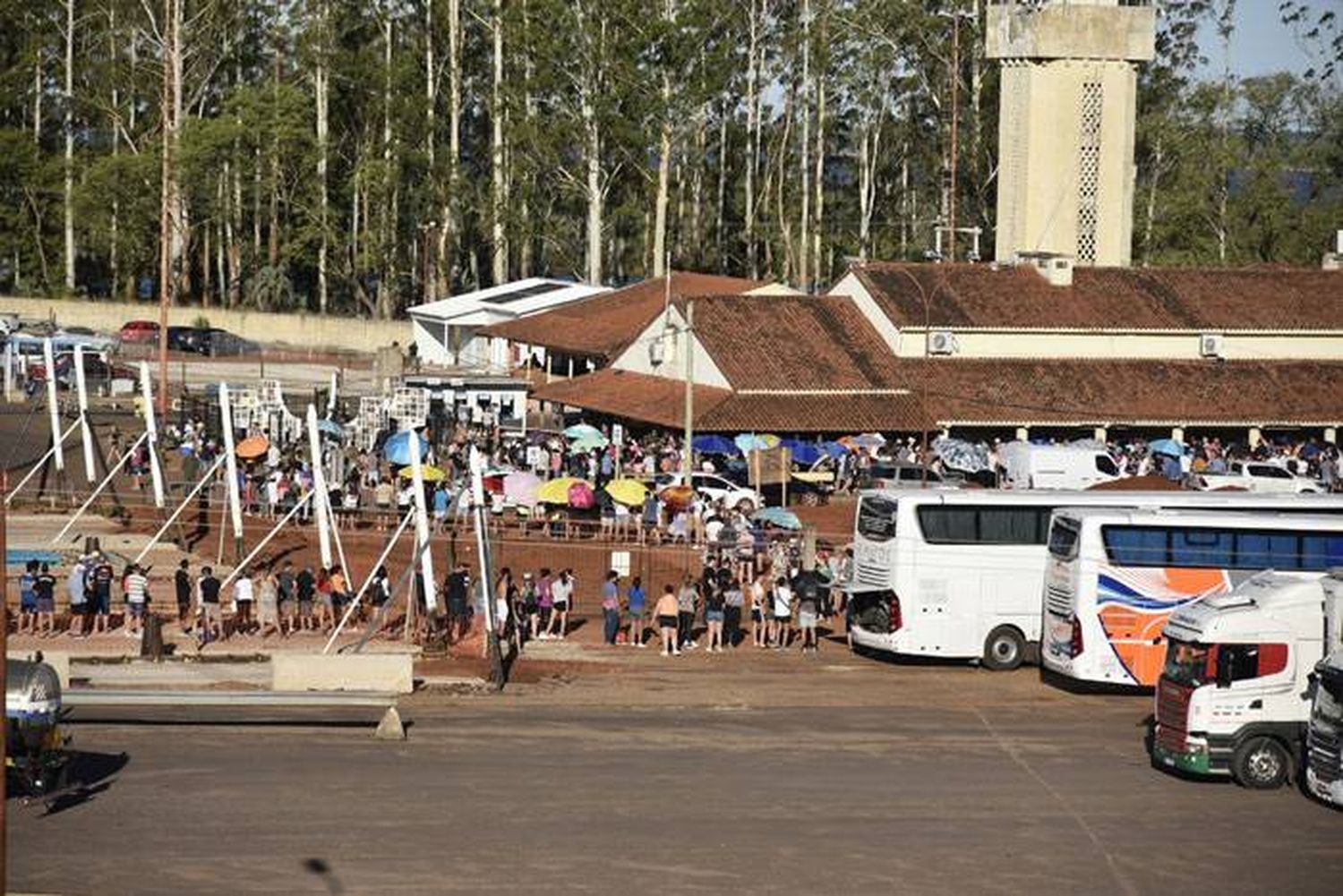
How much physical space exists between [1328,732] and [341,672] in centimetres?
1251

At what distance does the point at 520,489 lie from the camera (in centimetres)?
4409

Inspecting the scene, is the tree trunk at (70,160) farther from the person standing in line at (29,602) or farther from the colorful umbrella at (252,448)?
the person standing in line at (29,602)

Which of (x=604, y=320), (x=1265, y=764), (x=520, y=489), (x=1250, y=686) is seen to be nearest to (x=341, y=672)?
(x=1250, y=686)

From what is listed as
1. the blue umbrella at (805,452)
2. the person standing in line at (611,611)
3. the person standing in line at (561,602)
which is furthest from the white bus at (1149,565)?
the blue umbrella at (805,452)

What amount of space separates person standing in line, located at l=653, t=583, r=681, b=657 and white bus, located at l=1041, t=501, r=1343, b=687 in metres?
6.07

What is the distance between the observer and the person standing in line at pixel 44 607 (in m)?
34.5

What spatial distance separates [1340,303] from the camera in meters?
61.8

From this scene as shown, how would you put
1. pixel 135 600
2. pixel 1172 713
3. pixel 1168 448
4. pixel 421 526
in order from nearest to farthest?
pixel 1172 713 < pixel 421 526 < pixel 135 600 < pixel 1168 448

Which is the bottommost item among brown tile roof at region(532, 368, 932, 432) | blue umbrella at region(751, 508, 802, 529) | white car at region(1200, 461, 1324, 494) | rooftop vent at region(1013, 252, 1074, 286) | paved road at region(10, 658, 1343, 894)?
paved road at region(10, 658, 1343, 894)

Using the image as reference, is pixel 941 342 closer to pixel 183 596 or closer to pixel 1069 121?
pixel 1069 121

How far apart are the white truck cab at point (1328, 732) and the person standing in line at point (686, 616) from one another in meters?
11.8

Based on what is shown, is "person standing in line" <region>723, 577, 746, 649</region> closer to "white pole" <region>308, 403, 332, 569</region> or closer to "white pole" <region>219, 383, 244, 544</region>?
"white pole" <region>308, 403, 332, 569</region>

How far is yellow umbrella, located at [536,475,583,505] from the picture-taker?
42344 mm

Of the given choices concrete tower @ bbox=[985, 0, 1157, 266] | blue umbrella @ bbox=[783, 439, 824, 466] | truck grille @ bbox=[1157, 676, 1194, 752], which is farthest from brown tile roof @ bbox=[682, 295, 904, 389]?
truck grille @ bbox=[1157, 676, 1194, 752]
